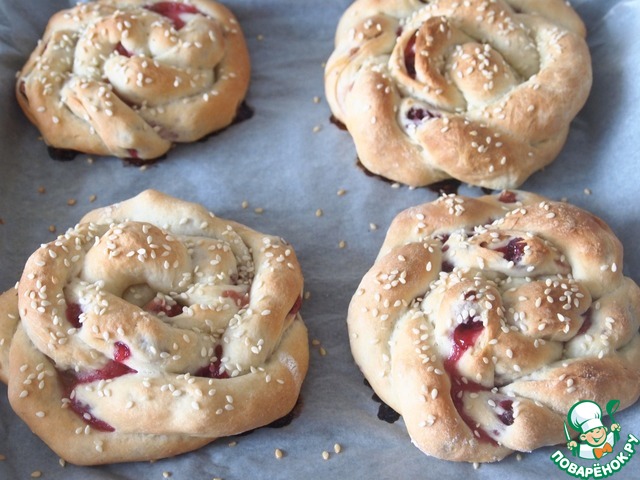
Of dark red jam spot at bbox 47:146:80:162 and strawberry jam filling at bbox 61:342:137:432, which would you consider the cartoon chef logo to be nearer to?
strawberry jam filling at bbox 61:342:137:432

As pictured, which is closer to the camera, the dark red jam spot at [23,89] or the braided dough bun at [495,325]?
the braided dough bun at [495,325]

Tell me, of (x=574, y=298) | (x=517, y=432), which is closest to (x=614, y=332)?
(x=574, y=298)

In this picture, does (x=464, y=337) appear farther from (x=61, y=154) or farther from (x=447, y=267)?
(x=61, y=154)

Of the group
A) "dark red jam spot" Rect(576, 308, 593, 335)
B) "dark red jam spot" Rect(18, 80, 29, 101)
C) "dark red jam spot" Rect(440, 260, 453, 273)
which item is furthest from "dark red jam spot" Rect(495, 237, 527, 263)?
"dark red jam spot" Rect(18, 80, 29, 101)

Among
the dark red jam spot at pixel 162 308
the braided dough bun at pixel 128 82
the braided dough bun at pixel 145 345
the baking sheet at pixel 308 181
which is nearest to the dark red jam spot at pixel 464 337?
the baking sheet at pixel 308 181

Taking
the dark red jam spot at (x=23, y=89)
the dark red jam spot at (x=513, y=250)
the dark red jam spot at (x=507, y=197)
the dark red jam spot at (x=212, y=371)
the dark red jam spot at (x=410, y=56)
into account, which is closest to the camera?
the dark red jam spot at (x=212, y=371)

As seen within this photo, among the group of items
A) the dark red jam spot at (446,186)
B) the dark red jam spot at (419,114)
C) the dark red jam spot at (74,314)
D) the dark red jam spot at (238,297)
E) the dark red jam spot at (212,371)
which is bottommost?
the dark red jam spot at (212,371)

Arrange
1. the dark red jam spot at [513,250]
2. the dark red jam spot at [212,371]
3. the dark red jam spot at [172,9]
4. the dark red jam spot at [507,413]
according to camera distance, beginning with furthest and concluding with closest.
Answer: the dark red jam spot at [172,9] → the dark red jam spot at [513,250] → the dark red jam spot at [212,371] → the dark red jam spot at [507,413]

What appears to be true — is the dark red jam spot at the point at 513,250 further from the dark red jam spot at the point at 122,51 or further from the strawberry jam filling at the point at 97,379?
the dark red jam spot at the point at 122,51

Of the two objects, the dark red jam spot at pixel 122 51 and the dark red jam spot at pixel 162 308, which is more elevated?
the dark red jam spot at pixel 122 51
